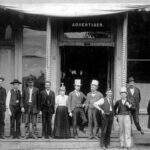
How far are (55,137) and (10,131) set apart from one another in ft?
4.80

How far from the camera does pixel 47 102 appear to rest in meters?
17.1

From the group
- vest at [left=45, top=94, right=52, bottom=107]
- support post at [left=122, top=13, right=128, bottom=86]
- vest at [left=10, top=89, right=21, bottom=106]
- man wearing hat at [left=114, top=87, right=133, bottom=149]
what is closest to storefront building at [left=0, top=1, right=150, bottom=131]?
A: support post at [left=122, top=13, right=128, bottom=86]

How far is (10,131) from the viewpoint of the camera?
17156 millimetres

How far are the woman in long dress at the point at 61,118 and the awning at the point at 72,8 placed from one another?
2.46m

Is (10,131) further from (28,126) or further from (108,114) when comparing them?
(108,114)

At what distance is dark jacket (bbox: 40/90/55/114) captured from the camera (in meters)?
17.1

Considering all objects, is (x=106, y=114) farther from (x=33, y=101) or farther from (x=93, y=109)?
(x=33, y=101)

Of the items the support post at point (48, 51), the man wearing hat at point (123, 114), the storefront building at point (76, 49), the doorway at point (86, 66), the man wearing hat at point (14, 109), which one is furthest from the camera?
the doorway at point (86, 66)

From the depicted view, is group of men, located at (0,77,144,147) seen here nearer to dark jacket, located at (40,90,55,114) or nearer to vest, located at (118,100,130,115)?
dark jacket, located at (40,90,55,114)

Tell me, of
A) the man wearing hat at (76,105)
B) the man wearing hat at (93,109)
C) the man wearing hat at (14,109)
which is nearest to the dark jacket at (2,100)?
the man wearing hat at (14,109)

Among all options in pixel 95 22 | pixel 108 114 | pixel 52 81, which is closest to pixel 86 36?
pixel 95 22

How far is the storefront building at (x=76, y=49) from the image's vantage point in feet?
62.3

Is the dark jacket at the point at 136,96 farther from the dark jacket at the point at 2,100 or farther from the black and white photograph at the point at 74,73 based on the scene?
the dark jacket at the point at 2,100

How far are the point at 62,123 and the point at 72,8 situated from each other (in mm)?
3793
